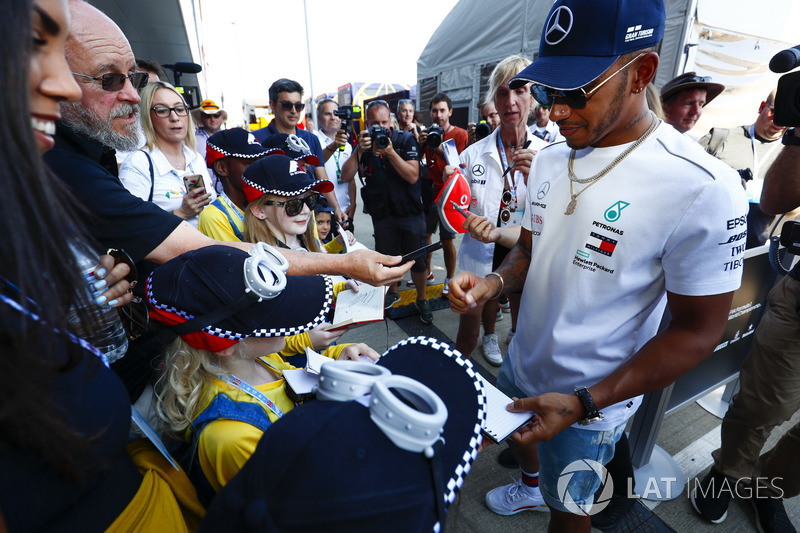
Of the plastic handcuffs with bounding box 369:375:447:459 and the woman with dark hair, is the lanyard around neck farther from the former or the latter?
the plastic handcuffs with bounding box 369:375:447:459

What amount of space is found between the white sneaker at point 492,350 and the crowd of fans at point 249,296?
146 cm

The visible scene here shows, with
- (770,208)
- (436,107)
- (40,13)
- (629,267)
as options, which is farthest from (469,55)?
(40,13)

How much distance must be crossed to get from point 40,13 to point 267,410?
1.23 meters

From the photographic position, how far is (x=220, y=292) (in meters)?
1.19

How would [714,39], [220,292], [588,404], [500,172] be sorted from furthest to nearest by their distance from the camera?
[714,39] → [500,172] → [588,404] → [220,292]

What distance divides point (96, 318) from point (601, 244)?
1.45 meters

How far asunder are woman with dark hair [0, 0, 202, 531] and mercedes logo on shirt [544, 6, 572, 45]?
1341 millimetres

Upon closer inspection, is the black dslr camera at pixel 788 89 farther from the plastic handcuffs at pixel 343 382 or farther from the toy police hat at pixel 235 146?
the toy police hat at pixel 235 146

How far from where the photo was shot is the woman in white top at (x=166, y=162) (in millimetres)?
2779

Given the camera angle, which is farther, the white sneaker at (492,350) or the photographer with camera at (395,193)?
the photographer with camera at (395,193)

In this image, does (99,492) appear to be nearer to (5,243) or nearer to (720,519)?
(5,243)

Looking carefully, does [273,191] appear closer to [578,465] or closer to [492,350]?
[578,465]

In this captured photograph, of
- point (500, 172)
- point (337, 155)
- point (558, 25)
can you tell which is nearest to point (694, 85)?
point (500, 172)

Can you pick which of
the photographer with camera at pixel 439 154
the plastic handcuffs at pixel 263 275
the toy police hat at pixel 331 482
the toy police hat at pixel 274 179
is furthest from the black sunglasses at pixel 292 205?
the toy police hat at pixel 331 482
